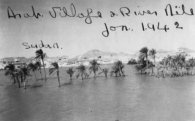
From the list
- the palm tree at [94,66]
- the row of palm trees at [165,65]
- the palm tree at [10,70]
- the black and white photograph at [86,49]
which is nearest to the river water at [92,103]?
the black and white photograph at [86,49]

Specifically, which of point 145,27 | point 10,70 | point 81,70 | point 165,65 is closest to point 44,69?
point 10,70

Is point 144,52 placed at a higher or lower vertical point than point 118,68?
higher

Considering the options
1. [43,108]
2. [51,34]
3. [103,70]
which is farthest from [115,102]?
[51,34]

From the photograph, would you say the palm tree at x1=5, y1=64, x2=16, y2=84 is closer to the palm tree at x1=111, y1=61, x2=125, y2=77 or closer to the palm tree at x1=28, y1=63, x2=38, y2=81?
the palm tree at x1=28, y1=63, x2=38, y2=81

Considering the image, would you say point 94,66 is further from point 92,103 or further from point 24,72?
point 24,72

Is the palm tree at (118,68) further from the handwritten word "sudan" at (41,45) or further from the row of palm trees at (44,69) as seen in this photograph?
the handwritten word "sudan" at (41,45)

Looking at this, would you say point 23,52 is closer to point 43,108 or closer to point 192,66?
point 43,108

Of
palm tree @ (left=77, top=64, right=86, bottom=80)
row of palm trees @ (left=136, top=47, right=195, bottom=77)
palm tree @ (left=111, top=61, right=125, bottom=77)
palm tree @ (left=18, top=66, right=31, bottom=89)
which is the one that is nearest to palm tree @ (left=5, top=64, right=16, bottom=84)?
palm tree @ (left=18, top=66, right=31, bottom=89)
